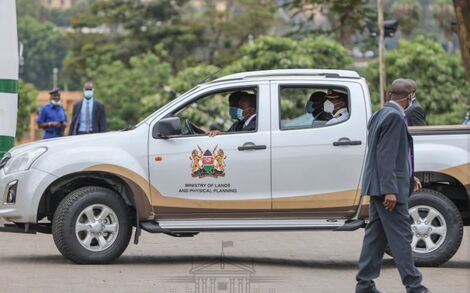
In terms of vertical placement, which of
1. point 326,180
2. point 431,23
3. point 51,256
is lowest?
point 51,256

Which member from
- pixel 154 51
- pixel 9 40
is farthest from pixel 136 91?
pixel 9 40

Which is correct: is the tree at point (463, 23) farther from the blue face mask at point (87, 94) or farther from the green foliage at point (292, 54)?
the green foliage at point (292, 54)

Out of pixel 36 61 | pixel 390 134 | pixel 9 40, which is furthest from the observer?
pixel 36 61

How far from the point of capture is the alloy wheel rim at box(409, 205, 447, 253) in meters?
11.8

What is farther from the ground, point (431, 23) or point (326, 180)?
point (431, 23)

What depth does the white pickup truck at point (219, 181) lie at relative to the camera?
11.7 metres

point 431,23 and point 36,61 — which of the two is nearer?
point 36,61

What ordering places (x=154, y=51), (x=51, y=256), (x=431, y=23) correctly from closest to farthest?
(x=51, y=256) → (x=154, y=51) → (x=431, y=23)

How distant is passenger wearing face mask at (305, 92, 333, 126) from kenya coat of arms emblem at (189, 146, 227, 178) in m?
1.05

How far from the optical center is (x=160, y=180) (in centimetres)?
1171

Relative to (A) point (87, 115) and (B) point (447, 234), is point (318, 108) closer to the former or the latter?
(B) point (447, 234)

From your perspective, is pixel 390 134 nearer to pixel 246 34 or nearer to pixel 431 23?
pixel 246 34

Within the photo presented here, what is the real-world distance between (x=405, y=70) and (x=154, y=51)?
132 ft

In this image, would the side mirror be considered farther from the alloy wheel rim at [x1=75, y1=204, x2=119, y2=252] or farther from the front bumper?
the front bumper
